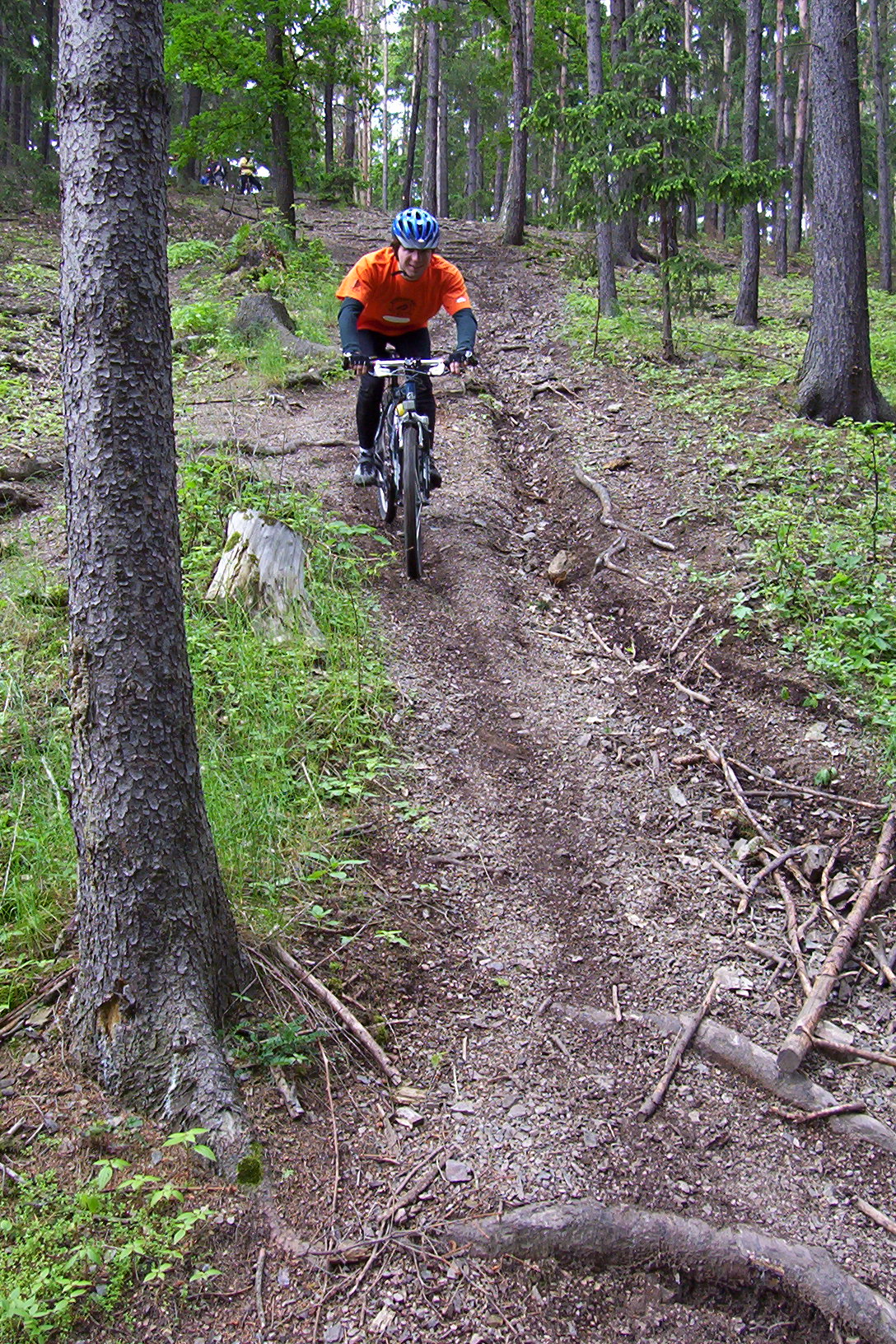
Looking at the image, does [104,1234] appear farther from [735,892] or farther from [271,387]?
[271,387]

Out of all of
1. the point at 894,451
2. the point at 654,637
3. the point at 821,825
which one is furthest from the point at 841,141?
the point at 821,825

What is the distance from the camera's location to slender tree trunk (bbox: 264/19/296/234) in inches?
595

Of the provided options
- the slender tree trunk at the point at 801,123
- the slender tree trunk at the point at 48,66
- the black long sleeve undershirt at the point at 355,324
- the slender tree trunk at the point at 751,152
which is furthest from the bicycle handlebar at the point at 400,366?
the slender tree trunk at the point at 801,123

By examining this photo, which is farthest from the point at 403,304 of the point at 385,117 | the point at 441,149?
the point at 385,117

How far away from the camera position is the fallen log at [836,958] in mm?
3312

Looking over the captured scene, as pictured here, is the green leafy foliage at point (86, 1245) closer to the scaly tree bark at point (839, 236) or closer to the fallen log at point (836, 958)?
the fallen log at point (836, 958)

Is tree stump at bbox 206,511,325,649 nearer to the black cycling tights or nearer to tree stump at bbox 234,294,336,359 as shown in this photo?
the black cycling tights

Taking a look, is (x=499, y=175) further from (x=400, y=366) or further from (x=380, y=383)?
(x=400, y=366)

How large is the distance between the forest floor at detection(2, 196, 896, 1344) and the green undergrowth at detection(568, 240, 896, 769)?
204 mm

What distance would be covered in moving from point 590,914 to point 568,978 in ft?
1.39

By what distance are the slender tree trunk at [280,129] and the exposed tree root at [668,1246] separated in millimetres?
17181

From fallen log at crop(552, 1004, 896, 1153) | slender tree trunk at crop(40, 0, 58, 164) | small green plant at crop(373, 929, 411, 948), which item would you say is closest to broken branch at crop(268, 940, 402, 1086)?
small green plant at crop(373, 929, 411, 948)

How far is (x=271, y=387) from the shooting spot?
10.7 m

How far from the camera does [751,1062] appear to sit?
3.38m
